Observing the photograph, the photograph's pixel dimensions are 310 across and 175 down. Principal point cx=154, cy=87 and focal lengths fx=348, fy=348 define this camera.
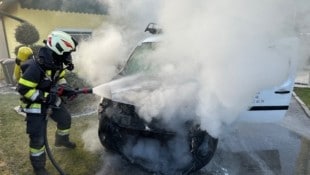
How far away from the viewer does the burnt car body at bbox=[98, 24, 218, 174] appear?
4422 mm

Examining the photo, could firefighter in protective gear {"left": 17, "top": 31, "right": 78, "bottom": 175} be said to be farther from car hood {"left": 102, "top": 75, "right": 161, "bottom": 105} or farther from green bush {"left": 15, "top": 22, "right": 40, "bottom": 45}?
green bush {"left": 15, "top": 22, "right": 40, "bottom": 45}

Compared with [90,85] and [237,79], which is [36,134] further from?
[90,85]

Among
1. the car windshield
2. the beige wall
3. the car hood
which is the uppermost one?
the beige wall

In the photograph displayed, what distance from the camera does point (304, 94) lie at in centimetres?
972

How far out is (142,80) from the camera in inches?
194

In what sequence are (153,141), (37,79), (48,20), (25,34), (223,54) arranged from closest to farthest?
(37,79), (223,54), (153,141), (25,34), (48,20)

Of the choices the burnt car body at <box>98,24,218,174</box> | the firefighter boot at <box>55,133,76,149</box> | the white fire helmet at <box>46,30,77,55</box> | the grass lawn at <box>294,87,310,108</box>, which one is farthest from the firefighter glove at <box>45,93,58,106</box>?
the grass lawn at <box>294,87,310,108</box>

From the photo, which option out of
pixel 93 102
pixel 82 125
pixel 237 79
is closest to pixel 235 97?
pixel 237 79

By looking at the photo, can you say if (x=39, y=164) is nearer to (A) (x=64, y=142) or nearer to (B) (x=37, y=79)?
(A) (x=64, y=142)

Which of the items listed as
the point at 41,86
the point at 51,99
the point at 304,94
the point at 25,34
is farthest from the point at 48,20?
the point at 51,99

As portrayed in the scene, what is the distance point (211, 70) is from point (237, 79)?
35 cm

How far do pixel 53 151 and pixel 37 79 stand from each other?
1.66m

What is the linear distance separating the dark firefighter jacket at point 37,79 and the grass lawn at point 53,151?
99 cm

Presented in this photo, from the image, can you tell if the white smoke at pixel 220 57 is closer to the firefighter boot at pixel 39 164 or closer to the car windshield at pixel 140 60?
the car windshield at pixel 140 60
